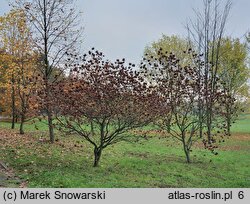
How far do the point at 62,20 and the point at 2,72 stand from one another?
8025 mm

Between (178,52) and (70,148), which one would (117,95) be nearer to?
(70,148)

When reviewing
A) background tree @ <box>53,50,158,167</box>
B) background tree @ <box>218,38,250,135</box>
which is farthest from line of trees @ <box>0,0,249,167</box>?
background tree @ <box>218,38,250,135</box>

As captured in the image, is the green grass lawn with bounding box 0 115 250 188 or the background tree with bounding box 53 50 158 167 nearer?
the green grass lawn with bounding box 0 115 250 188

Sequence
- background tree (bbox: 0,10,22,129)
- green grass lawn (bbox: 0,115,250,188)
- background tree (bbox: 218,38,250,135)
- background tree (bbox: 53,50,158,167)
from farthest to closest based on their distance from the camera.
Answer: background tree (bbox: 218,38,250,135), background tree (bbox: 0,10,22,129), background tree (bbox: 53,50,158,167), green grass lawn (bbox: 0,115,250,188)

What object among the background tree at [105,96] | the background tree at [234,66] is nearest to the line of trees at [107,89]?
the background tree at [105,96]

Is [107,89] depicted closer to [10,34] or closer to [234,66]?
[10,34]

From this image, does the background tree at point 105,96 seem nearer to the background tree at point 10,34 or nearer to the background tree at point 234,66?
the background tree at point 10,34

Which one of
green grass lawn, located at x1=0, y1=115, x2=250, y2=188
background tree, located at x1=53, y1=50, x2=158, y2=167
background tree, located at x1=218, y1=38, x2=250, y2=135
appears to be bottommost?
green grass lawn, located at x1=0, y1=115, x2=250, y2=188

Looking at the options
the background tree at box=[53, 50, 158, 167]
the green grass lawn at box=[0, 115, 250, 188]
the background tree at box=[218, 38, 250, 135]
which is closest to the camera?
the green grass lawn at box=[0, 115, 250, 188]

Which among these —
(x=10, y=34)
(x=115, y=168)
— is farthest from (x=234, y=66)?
(x=115, y=168)

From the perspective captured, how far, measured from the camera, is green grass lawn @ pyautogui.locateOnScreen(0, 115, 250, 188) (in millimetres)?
8641

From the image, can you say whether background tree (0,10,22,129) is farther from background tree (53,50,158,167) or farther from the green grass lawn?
background tree (53,50,158,167)

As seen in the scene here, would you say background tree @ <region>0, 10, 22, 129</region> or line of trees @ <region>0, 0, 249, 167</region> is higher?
background tree @ <region>0, 10, 22, 129</region>

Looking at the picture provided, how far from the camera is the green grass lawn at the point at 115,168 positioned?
8.64m
